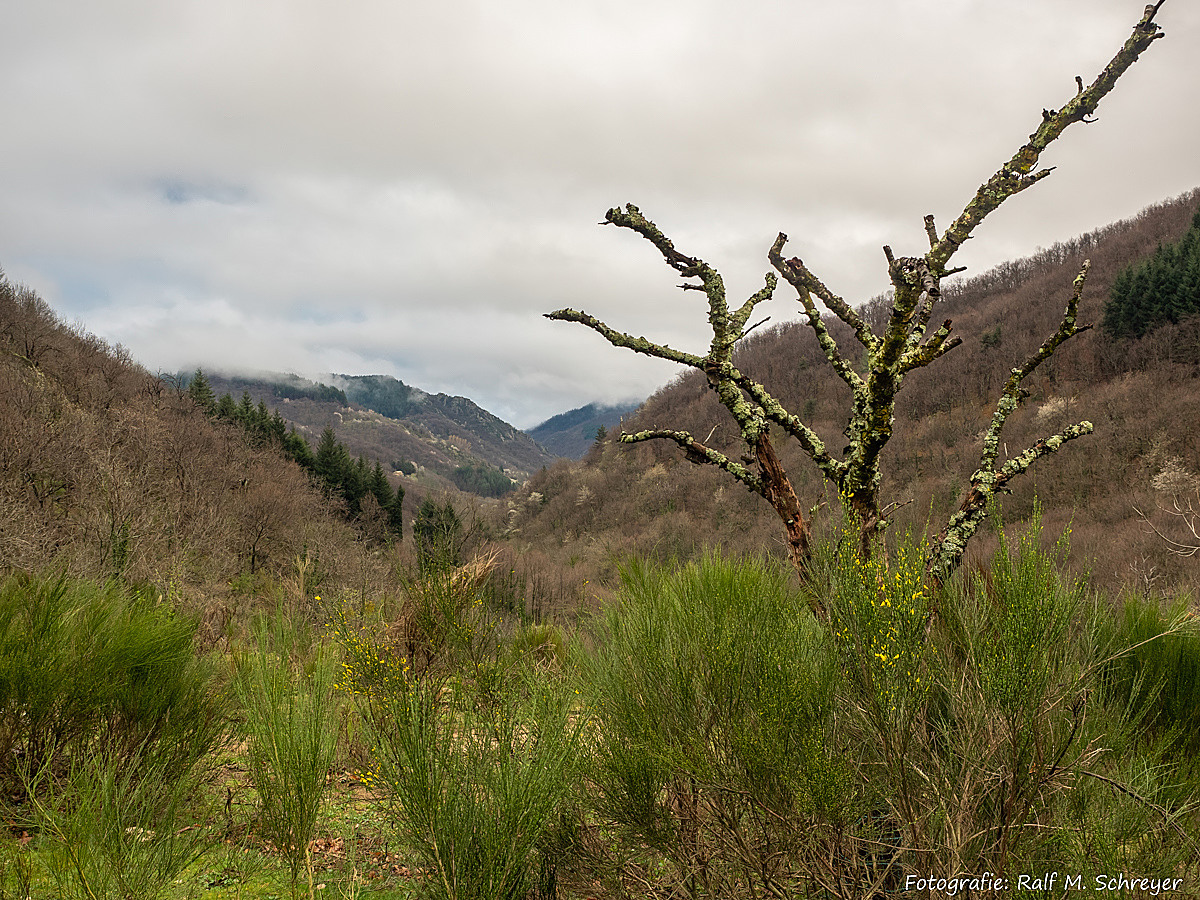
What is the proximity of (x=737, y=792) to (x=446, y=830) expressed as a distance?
1037mm

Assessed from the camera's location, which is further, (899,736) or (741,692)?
(741,692)

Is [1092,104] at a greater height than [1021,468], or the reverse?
[1092,104]

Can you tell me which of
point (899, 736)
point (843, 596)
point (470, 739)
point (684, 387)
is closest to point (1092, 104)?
point (843, 596)

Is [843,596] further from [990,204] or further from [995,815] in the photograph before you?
[990,204]

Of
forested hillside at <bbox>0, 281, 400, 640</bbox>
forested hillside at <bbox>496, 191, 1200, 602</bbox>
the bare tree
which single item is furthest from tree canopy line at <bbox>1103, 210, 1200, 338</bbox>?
forested hillside at <bbox>0, 281, 400, 640</bbox>

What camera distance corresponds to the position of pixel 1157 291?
1815 inches

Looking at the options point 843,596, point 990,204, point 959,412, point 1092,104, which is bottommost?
point 959,412

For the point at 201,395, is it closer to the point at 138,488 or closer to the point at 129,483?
the point at 129,483

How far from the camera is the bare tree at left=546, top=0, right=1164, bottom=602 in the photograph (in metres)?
2.92

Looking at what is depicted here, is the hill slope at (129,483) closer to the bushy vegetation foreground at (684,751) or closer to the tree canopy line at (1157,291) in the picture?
the bushy vegetation foreground at (684,751)

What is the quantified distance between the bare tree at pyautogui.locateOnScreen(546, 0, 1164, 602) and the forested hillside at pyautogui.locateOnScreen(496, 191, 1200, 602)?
1512 cm

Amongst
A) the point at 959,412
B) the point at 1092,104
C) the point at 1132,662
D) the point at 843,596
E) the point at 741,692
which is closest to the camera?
the point at 843,596

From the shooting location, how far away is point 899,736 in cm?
191

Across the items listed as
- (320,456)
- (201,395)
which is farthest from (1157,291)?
(201,395)
